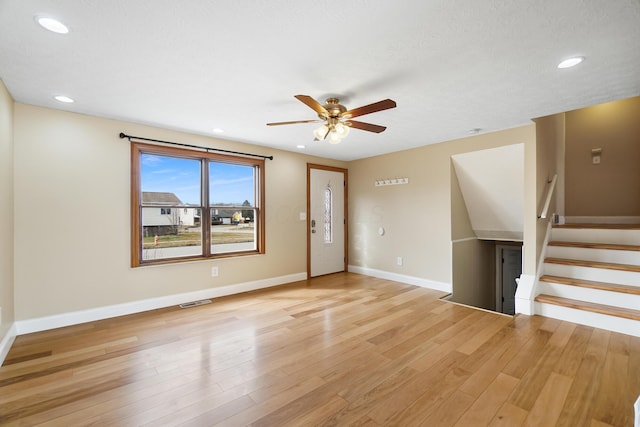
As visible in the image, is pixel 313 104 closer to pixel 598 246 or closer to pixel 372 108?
pixel 372 108

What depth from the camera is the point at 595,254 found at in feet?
11.5

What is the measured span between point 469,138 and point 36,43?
468 cm

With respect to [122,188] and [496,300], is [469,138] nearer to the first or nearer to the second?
[496,300]

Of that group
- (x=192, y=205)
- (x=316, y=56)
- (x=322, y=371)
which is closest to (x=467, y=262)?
(x=322, y=371)

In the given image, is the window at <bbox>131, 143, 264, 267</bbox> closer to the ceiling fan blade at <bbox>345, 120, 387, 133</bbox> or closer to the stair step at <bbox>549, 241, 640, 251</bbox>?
the ceiling fan blade at <bbox>345, 120, 387, 133</bbox>

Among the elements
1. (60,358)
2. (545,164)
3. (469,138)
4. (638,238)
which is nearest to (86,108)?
(60,358)

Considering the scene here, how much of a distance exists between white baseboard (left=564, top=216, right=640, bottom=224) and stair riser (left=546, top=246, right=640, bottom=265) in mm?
1588

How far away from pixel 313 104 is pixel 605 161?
5230mm

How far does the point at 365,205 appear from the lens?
5.58 metres

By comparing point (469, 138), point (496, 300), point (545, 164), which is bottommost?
point (496, 300)

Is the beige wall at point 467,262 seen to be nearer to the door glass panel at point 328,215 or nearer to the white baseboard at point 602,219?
the white baseboard at point 602,219

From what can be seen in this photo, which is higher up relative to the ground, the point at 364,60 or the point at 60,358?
the point at 364,60

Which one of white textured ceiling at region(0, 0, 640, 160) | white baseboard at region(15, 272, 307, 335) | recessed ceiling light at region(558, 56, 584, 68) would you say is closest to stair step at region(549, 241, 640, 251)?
white textured ceiling at region(0, 0, 640, 160)

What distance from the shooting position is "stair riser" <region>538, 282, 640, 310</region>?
2.92 meters
